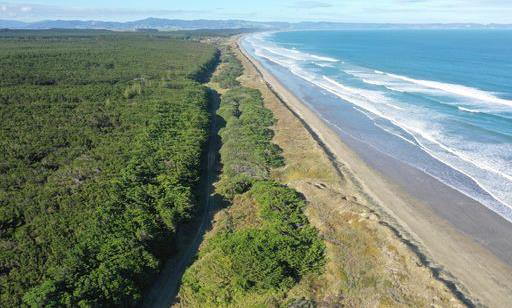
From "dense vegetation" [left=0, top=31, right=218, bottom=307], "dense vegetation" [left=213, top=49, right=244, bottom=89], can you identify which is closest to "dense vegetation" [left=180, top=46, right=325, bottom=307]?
"dense vegetation" [left=0, top=31, right=218, bottom=307]

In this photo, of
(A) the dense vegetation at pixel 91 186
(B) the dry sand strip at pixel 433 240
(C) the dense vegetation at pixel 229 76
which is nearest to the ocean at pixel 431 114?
(B) the dry sand strip at pixel 433 240

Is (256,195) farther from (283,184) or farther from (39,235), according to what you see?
(39,235)

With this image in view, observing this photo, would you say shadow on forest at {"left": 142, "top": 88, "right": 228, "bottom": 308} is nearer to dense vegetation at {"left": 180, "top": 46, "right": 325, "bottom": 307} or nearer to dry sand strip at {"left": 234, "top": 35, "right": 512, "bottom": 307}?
dense vegetation at {"left": 180, "top": 46, "right": 325, "bottom": 307}

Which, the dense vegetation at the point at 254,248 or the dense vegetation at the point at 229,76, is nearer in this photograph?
the dense vegetation at the point at 254,248

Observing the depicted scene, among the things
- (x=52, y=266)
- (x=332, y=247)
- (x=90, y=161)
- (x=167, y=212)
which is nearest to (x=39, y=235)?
(x=52, y=266)

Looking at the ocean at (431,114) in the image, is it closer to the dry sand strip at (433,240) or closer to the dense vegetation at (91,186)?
the dry sand strip at (433,240)

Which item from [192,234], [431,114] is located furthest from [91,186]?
[431,114]
